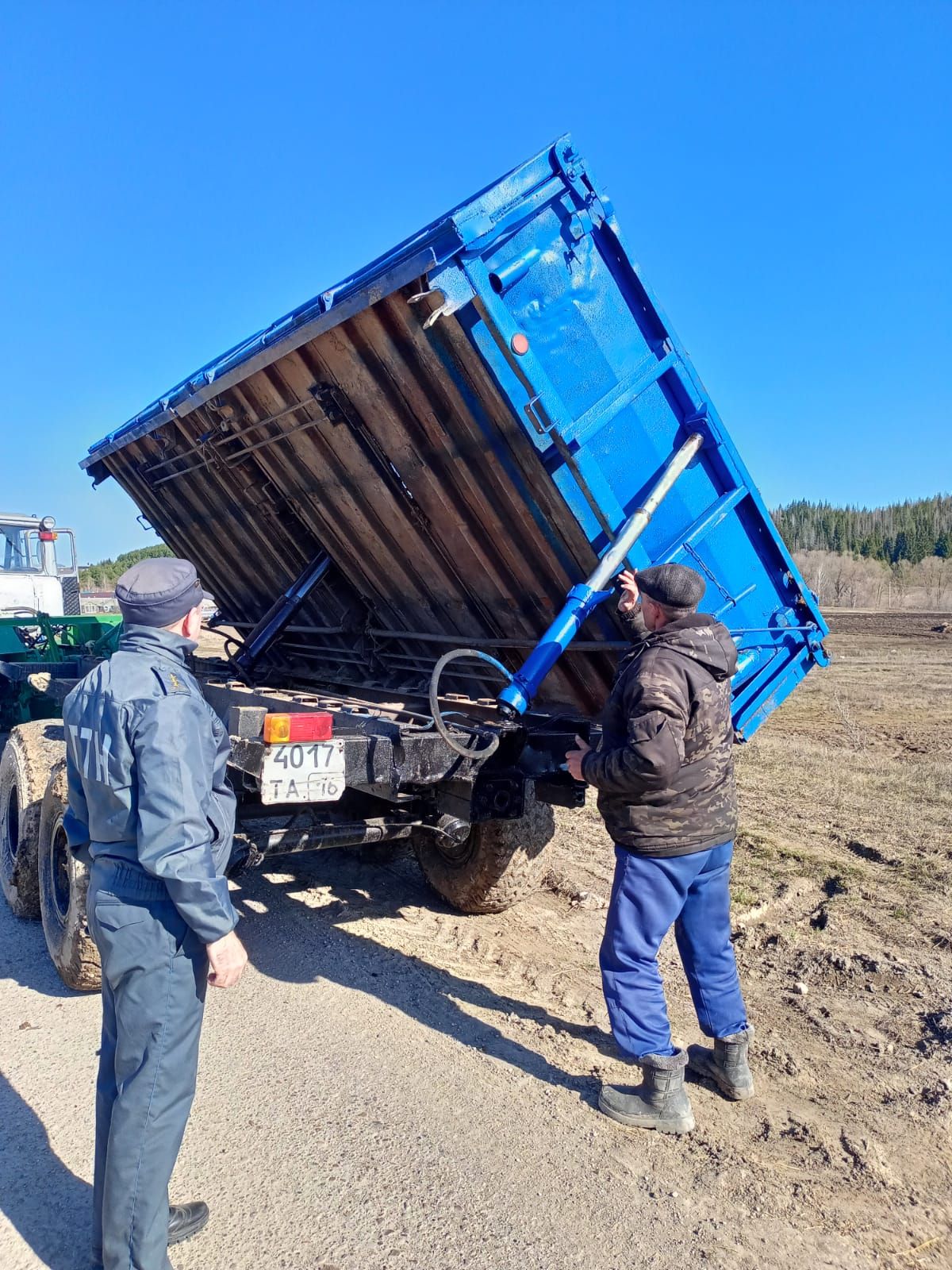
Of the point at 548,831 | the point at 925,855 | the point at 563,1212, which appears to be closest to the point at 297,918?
the point at 548,831

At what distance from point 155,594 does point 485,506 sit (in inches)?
76.5

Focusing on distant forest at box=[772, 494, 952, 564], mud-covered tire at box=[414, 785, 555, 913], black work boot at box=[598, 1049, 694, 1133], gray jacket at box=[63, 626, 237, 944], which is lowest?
distant forest at box=[772, 494, 952, 564]

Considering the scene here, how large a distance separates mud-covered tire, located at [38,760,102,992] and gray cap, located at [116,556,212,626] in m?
1.65

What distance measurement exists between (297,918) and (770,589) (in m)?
2.96

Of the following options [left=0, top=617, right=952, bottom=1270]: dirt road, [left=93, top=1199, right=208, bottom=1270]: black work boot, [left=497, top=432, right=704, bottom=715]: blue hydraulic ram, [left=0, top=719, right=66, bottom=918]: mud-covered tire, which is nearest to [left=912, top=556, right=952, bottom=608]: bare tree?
[left=0, top=617, right=952, bottom=1270]: dirt road

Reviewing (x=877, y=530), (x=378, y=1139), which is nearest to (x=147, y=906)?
(x=378, y=1139)

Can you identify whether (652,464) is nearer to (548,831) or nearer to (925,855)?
(548,831)

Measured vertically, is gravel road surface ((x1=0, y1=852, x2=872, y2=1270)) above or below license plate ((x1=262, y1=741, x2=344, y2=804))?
below

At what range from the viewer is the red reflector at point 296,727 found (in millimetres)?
3066

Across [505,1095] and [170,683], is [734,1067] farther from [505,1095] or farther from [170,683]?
[170,683]

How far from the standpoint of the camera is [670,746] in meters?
2.86

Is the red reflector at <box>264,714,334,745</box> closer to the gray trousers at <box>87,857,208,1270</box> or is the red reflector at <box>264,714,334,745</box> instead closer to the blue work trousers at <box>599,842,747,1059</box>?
the gray trousers at <box>87,857,208,1270</box>

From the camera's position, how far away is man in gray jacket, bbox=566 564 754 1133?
2910 mm

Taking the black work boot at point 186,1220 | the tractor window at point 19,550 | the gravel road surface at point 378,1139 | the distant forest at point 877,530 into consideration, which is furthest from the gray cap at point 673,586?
the distant forest at point 877,530
